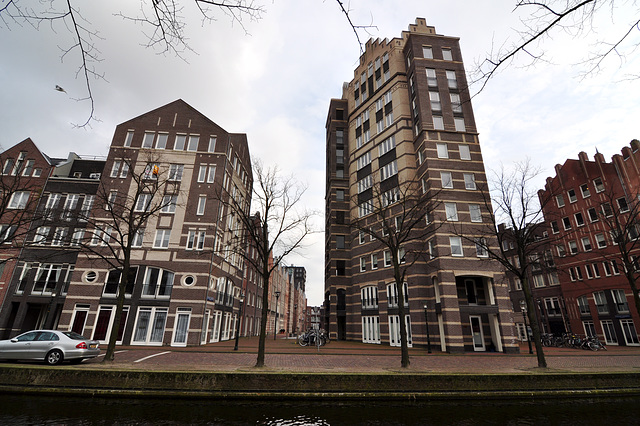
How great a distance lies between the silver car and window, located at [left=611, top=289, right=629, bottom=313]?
48634 millimetres

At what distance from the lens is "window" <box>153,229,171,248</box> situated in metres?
26.9

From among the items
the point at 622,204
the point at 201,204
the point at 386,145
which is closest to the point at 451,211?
the point at 386,145

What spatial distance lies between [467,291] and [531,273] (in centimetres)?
2933

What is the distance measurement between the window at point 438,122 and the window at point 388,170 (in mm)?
5364

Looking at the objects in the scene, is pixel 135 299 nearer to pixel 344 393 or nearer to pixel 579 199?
pixel 344 393

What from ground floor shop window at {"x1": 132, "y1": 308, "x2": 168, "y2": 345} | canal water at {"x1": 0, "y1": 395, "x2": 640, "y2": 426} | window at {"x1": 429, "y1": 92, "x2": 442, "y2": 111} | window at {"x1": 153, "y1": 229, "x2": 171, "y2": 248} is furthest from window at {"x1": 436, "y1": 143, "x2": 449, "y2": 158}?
ground floor shop window at {"x1": 132, "y1": 308, "x2": 168, "y2": 345}

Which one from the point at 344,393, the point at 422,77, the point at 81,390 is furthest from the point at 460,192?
the point at 81,390

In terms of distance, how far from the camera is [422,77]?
31.0 meters

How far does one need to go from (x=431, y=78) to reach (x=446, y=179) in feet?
38.0

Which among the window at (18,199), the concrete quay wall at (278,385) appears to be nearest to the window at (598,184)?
the concrete quay wall at (278,385)

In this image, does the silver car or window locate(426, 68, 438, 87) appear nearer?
the silver car

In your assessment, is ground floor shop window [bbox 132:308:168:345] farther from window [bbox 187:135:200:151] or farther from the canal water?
window [bbox 187:135:200:151]

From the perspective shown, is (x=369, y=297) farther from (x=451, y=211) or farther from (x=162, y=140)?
(x=162, y=140)

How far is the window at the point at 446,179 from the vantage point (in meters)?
27.4
